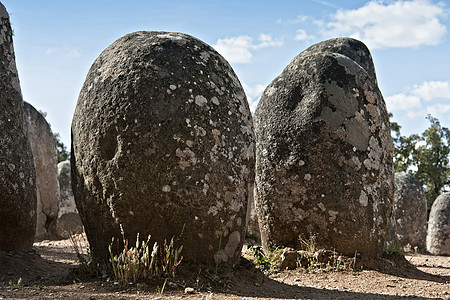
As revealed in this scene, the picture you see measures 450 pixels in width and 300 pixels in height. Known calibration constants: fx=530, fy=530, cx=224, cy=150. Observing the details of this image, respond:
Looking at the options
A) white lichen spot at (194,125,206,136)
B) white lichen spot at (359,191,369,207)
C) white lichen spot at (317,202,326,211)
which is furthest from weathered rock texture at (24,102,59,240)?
white lichen spot at (194,125,206,136)

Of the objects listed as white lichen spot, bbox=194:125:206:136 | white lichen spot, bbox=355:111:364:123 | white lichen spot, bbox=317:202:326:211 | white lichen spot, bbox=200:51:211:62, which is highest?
white lichen spot, bbox=200:51:211:62

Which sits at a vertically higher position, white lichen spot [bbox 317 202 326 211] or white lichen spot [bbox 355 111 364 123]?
white lichen spot [bbox 355 111 364 123]

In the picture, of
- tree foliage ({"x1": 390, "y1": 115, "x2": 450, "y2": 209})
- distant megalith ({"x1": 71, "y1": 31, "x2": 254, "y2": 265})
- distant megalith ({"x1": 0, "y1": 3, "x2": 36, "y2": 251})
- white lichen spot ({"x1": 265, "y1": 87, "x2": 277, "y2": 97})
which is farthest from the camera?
tree foliage ({"x1": 390, "y1": 115, "x2": 450, "y2": 209})

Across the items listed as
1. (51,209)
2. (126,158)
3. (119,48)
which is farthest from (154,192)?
(51,209)

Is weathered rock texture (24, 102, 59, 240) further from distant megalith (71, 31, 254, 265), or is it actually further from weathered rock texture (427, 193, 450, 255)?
weathered rock texture (427, 193, 450, 255)

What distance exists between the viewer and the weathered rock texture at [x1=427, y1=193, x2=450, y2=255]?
14.5 meters

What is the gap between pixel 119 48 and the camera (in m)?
5.20

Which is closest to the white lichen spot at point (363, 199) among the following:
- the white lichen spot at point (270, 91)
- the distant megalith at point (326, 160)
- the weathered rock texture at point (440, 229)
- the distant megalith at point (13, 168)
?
the distant megalith at point (326, 160)

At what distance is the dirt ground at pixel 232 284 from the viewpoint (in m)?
4.27

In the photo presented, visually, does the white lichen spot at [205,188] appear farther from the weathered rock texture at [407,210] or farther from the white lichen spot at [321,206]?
the weathered rock texture at [407,210]

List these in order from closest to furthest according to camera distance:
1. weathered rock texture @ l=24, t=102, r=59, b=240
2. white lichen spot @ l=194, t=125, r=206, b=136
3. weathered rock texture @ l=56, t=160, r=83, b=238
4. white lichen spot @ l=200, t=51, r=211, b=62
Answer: white lichen spot @ l=194, t=125, r=206, b=136 → white lichen spot @ l=200, t=51, r=211, b=62 → weathered rock texture @ l=24, t=102, r=59, b=240 → weathered rock texture @ l=56, t=160, r=83, b=238

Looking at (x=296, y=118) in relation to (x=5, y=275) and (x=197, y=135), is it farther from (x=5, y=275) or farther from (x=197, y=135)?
(x=5, y=275)

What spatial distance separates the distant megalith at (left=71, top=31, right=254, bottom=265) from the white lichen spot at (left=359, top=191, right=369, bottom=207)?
2.02 metres

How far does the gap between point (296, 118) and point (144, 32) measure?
2.35 meters
